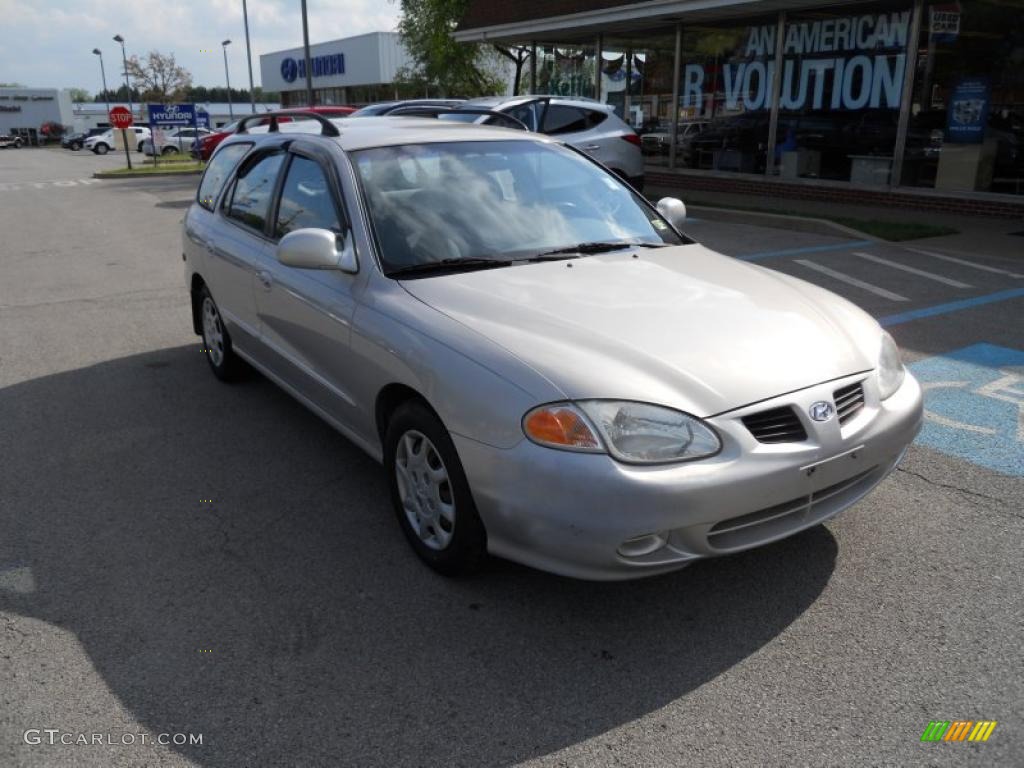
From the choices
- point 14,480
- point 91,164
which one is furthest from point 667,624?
point 91,164

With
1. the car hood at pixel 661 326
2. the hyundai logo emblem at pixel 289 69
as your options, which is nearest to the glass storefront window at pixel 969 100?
the car hood at pixel 661 326

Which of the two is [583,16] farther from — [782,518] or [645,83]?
[782,518]

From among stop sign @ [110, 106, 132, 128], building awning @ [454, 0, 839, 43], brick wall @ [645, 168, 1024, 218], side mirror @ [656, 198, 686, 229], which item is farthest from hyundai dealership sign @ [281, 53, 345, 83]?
side mirror @ [656, 198, 686, 229]

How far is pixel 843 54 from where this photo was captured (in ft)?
47.1

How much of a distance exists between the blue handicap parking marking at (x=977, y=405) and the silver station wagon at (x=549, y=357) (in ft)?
4.23

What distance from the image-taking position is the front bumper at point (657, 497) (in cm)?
264

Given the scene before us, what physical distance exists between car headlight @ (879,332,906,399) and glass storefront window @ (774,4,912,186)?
39.2ft

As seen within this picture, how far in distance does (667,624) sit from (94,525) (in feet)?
8.41

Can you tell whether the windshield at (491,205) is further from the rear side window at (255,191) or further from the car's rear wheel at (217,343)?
the car's rear wheel at (217,343)

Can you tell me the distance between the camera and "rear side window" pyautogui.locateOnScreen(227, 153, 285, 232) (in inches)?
186

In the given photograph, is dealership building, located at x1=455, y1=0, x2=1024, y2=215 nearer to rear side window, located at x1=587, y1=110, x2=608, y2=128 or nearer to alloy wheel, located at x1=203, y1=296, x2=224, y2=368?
rear side window, located at x1=587, y1=110, x2=608, y2=128

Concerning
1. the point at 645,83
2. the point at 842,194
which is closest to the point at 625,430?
the point at 842,194

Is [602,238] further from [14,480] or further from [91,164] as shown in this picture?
[91,164]

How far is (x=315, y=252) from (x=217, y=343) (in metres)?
2.45
